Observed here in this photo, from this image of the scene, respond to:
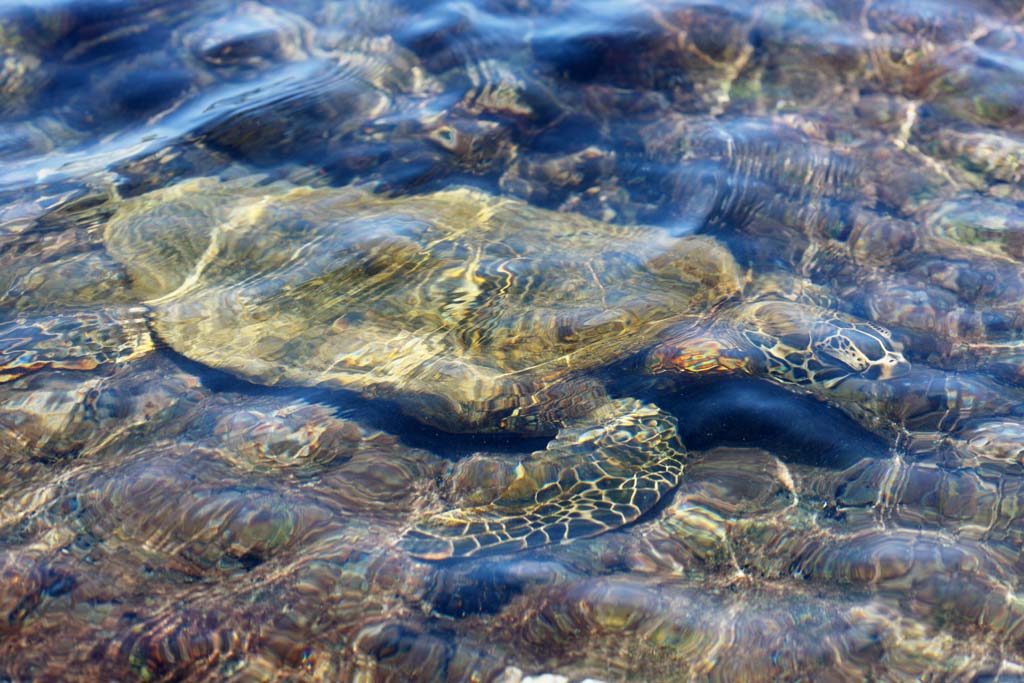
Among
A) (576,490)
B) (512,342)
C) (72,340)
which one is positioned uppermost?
(72,340)

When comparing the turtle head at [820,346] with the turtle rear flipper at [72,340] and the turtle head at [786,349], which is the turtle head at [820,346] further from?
the turtle rear flipper at [72,340]

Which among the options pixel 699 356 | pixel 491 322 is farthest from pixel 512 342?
pixel 699 356

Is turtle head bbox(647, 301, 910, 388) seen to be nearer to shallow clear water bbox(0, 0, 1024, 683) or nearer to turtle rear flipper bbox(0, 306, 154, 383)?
shallow clear water bbox(0, 0, 1024, 683)

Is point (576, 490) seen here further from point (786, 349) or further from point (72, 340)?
point (72, 340)

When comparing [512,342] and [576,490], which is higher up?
[512,342]

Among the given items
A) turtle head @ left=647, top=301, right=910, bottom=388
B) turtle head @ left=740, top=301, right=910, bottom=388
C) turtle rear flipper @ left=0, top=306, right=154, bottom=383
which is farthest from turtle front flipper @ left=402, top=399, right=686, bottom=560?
turtle rear flipper @ left=0, top=306, right=154, bottom=383

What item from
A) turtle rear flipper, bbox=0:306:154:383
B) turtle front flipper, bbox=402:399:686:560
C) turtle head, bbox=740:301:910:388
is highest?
turtle rear flipper, bbox=0:306:154:383
